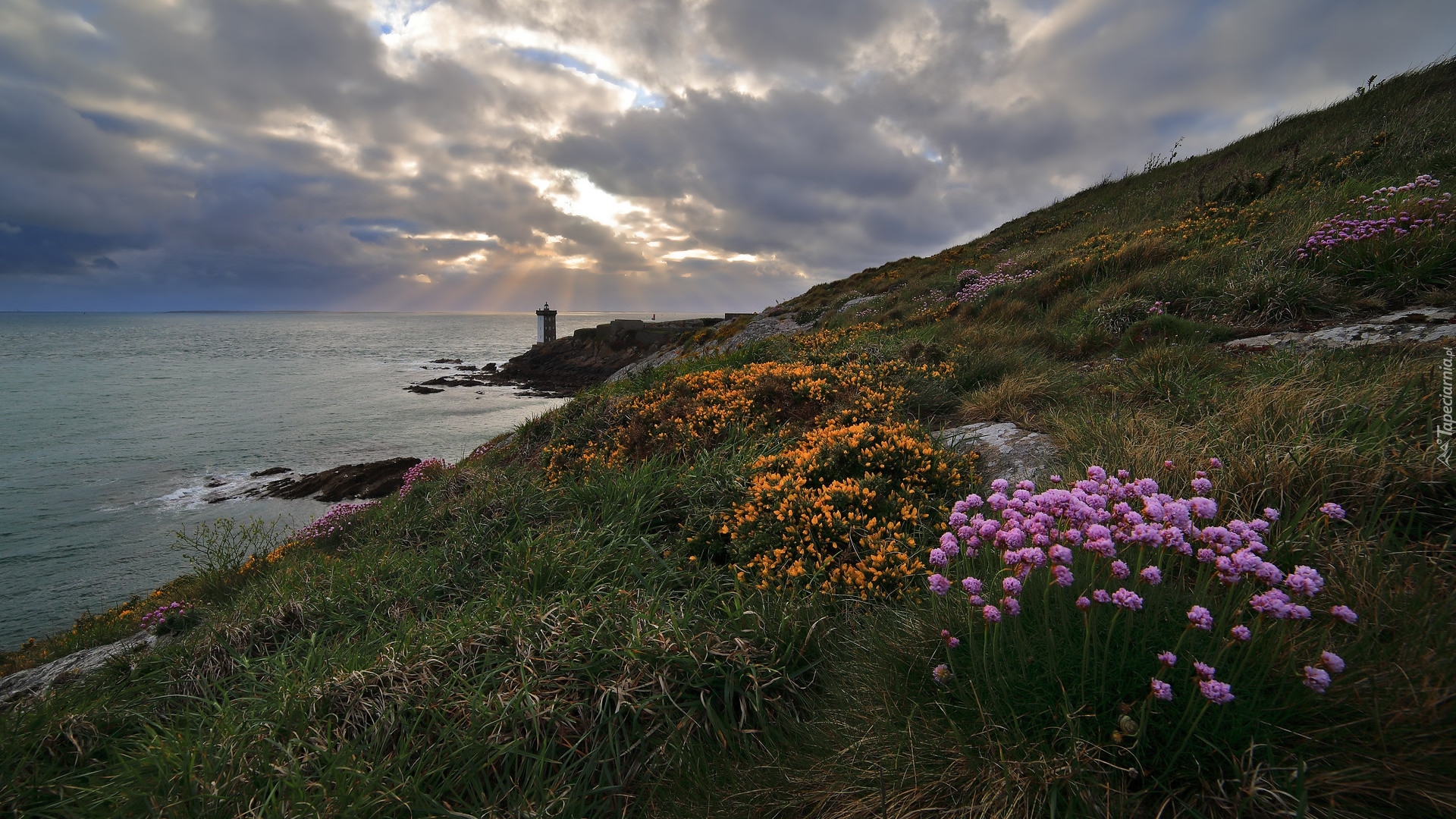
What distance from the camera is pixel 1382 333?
5188 millimetres

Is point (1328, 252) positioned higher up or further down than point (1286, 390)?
higher up

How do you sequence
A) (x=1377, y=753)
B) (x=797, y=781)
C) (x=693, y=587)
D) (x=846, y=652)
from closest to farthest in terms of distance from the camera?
(x=1377, y=753), (x=797, y=781), (x=846, y=652), (x=693, y=587)

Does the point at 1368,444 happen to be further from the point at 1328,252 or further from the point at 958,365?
the point at 1328,252

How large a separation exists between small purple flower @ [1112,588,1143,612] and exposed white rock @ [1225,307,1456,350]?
17.6ft

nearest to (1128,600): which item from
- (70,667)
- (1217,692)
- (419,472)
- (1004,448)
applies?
(1217,692)

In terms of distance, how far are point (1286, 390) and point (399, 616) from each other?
665 centimetres

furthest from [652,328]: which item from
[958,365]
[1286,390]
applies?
[1286,390]

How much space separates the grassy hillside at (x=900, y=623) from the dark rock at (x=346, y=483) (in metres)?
15.9

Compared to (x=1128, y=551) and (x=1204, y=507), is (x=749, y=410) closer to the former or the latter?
(x=1128, y=551)

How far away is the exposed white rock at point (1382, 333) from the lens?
488cm


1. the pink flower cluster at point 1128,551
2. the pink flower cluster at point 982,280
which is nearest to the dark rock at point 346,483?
the pink flower cluster at point 982,280

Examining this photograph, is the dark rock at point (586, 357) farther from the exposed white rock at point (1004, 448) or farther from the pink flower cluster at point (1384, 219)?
the exposed white rock at point (1004, 448)

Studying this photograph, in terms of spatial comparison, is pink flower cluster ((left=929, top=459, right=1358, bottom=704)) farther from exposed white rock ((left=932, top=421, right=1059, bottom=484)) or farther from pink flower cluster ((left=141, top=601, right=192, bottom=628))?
pink flower cluster ((left=141, top=601, right=192, bottom=628))

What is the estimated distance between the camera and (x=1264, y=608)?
5.37 feet
